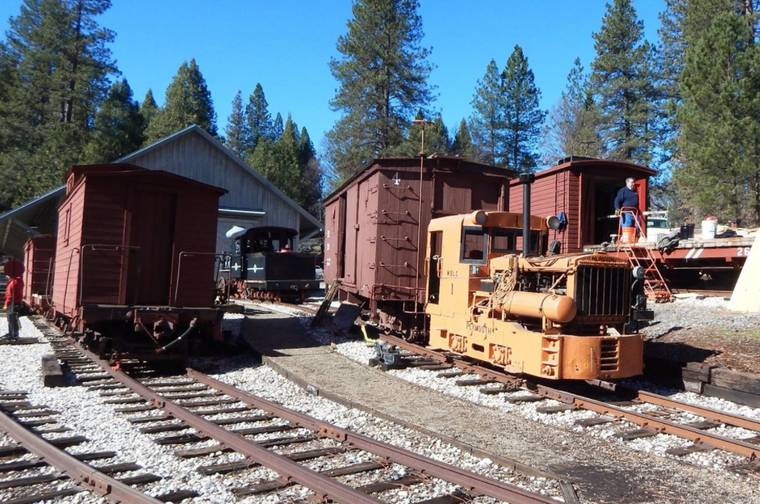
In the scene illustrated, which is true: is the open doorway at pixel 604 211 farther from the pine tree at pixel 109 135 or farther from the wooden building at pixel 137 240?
the pine tree at pixel 109 135

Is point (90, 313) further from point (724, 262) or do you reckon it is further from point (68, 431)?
point (724, 262)

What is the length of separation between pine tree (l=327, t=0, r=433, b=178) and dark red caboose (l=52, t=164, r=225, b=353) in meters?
24.7

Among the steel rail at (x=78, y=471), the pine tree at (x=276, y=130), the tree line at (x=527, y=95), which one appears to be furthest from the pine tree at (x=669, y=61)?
the pine tree at (x=276, y=130)

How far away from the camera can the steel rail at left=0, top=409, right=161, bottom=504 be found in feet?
13.1

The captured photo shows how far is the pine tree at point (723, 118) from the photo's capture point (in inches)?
797

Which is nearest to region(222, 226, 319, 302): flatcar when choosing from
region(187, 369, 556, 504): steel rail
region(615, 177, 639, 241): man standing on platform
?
region(615, 177, 639, 241): man standing on platform

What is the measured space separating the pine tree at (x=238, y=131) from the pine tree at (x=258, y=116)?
25.9 inches

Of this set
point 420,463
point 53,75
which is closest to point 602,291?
point 420,463

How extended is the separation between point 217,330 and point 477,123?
33.7 meters

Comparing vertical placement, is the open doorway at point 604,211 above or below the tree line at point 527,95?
below

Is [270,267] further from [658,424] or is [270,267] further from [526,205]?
[658,424]

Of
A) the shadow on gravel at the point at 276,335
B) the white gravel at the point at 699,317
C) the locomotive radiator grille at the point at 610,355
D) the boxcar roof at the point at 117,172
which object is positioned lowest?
the shadow on gravel at the point at 276,335

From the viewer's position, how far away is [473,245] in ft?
30.3

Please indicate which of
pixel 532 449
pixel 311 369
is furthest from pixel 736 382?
pixel 311 369
